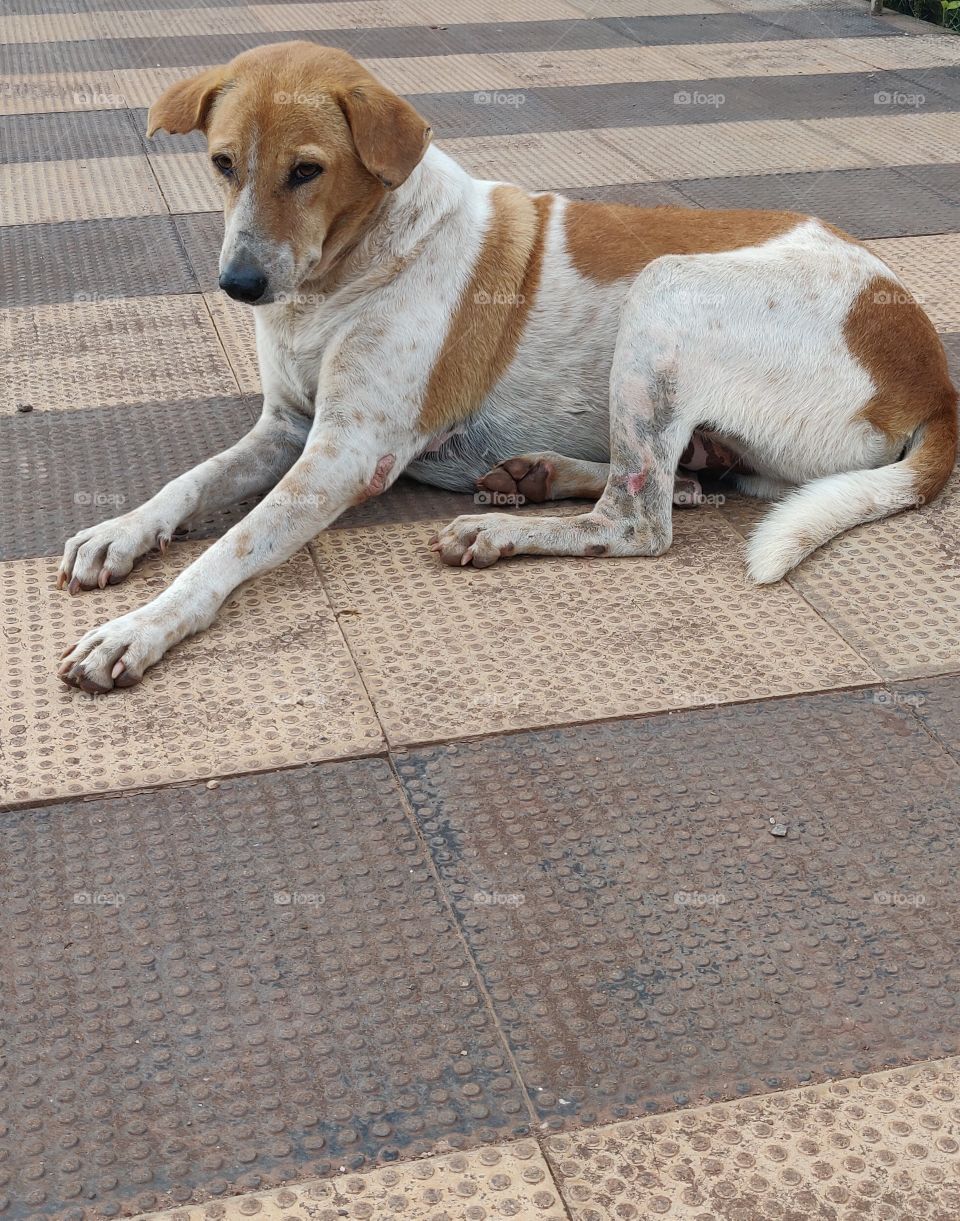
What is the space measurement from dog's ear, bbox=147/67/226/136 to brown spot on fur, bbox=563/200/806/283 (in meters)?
1.11

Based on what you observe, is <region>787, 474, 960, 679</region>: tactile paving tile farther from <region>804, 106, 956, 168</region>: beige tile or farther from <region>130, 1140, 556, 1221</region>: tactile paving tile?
<region>804, 106, 956, 168</region>: beige tile

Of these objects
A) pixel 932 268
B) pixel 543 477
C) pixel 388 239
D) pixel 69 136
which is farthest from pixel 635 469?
pixel 69 136

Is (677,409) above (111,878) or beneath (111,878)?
above

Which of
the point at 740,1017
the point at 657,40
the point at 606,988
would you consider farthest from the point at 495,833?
the point at 657,40

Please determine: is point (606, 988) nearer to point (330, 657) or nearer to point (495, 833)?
point (495, 833)

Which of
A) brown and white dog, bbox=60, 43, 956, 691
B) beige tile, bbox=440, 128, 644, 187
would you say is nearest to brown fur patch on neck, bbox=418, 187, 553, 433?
brown and white dog, bbox=60, 43, 956, 691

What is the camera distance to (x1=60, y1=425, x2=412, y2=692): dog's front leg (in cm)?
322

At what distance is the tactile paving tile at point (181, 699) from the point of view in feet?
9.84

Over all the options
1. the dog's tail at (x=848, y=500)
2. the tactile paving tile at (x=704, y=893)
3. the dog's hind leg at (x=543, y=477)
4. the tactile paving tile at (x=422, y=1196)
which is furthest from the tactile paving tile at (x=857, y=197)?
the tactile paving tile at (x=422, y=1196)

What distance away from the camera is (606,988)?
248 cm

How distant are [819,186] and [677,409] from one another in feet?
11.8

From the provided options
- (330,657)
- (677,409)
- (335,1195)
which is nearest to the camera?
(335,1195)

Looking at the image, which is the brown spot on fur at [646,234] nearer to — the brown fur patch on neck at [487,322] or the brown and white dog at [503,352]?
the brown and white dog at [503,352]

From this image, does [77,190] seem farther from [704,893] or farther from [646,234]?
[704,893]
